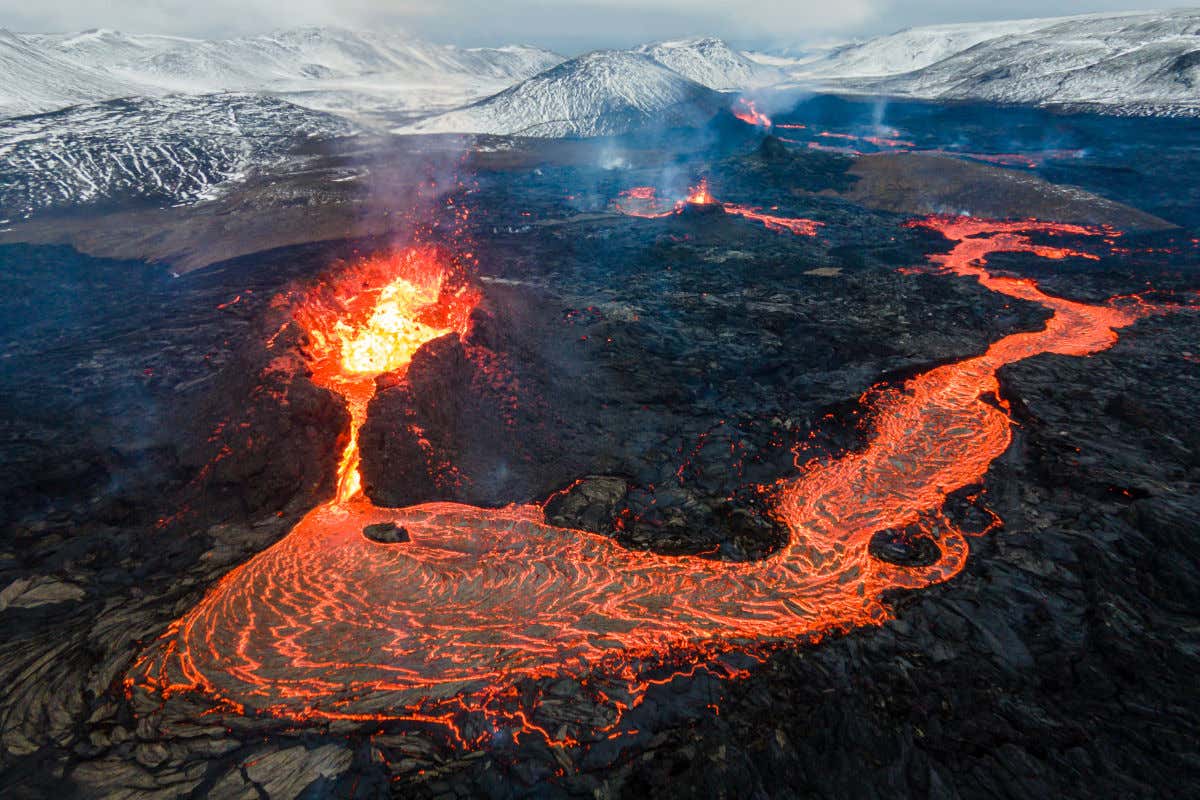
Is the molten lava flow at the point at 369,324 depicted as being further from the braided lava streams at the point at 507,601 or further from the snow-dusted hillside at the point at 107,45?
the snow-dusted hillside at the point at 107,45

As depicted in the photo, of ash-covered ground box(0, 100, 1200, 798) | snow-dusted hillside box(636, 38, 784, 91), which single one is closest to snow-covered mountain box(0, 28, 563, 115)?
snow-dusted hillside box(636, 38, 784, 91)

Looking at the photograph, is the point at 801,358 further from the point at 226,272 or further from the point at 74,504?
the point at 226,272

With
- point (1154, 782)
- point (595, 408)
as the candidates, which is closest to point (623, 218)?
point (595, 408)

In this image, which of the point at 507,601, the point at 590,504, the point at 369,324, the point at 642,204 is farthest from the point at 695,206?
the point at 507,601

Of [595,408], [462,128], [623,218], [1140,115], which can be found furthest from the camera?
[462,128]

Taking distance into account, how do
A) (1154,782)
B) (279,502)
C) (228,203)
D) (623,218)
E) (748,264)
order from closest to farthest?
(1154,782)
(279,502)
(748,264)
(623,218)
(228,203)

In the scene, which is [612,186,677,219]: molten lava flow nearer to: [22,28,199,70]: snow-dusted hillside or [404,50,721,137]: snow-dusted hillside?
[404,50,721,137]: snow-dusted hillside

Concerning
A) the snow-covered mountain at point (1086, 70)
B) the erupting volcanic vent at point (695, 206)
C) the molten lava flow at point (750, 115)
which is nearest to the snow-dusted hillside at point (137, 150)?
the erupting volcanic vent at point (695, 206)
